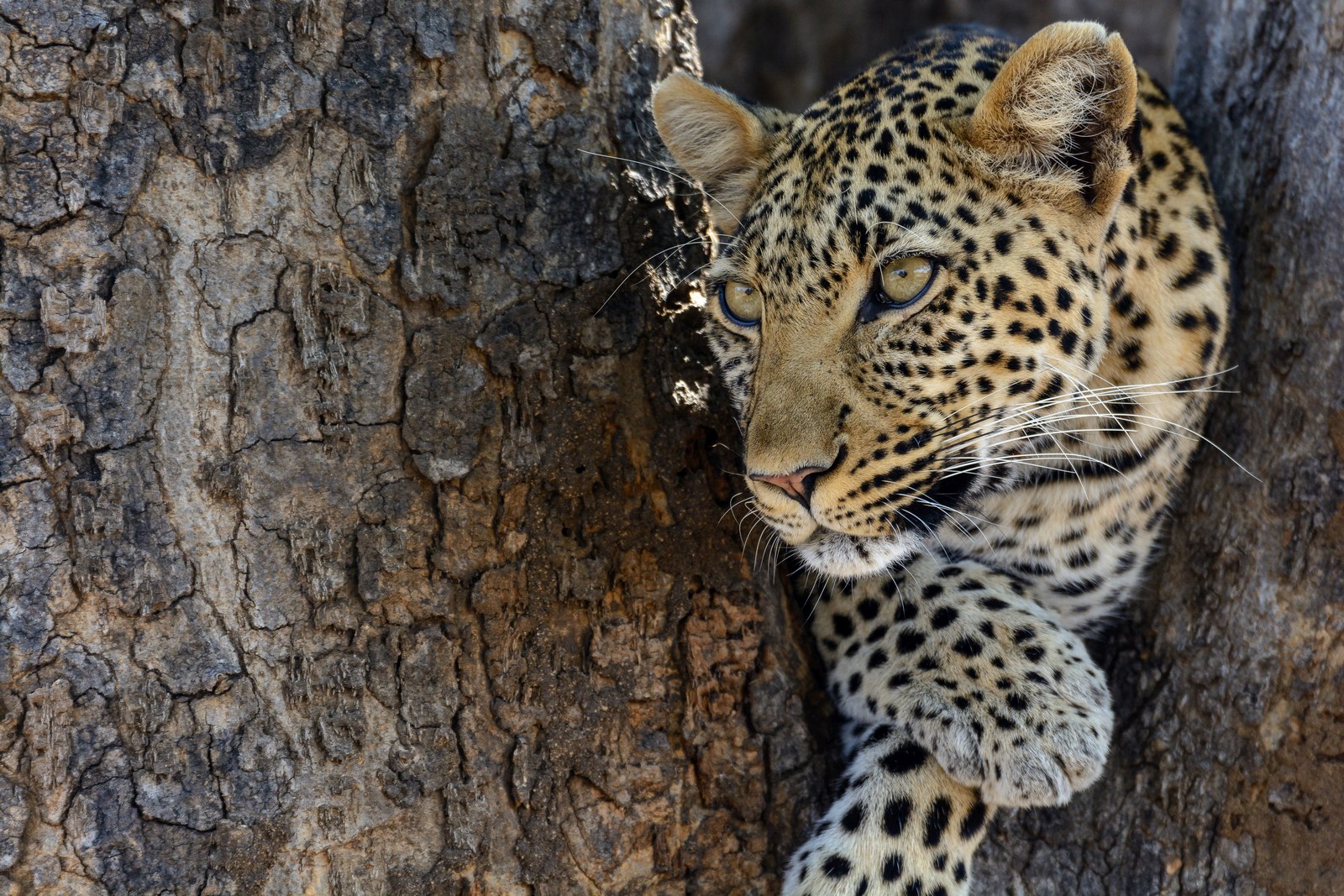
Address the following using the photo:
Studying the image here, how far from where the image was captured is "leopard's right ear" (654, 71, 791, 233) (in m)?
2.88

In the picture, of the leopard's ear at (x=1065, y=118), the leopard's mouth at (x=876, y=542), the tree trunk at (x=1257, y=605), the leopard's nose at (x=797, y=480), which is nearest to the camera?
the leopard's ear at (x=1065, y=118)

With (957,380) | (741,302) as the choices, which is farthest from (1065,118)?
(741,302)

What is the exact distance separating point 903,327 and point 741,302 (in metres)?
0.45

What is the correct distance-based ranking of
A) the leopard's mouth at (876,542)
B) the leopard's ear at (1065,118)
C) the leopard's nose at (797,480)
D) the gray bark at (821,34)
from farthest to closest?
the gray bark at (821,34)
the leopard's mouth at (876,542)
the leopard's nose at (797,480)
the leopard's ear at (1065,118)

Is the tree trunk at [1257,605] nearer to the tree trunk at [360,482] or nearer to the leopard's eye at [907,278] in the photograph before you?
the tree trunk at [360,482]

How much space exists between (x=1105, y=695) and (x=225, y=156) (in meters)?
2.48

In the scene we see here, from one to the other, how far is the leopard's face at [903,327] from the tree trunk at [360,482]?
1.01 feet

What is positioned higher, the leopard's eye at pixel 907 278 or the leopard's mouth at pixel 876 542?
the leopard's eye at pixel 907 278

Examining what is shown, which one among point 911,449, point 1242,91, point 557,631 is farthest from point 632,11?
point 1242,91

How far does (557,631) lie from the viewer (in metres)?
2.66

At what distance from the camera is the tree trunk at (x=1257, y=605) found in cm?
289

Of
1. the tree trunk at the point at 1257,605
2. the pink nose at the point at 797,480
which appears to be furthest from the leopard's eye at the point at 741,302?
the tree trunk at the point at 1257,605

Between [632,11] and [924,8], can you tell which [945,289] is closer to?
[632,11]

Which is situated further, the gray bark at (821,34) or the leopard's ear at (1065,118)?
the gray bark at (821,34)
